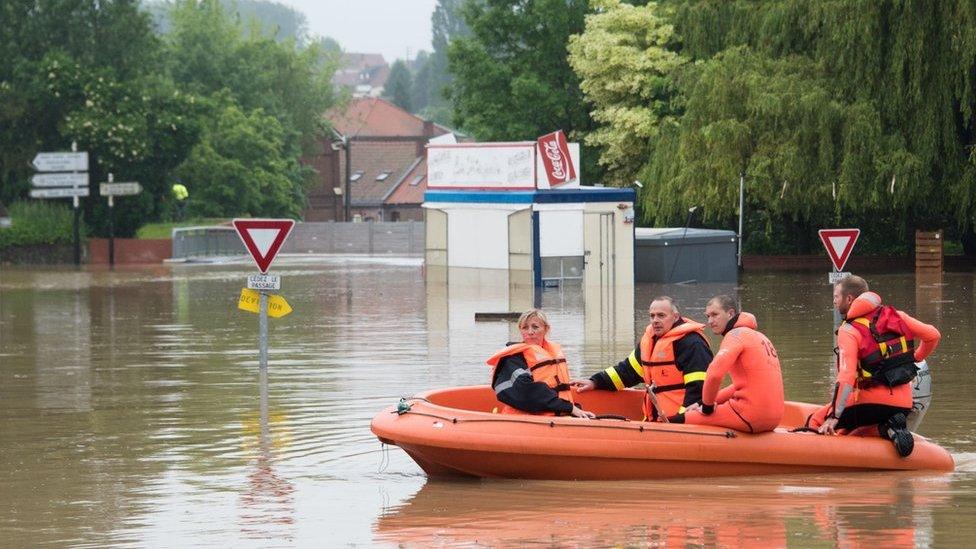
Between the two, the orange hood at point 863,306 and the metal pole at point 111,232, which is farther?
the metal pole at point 111,232

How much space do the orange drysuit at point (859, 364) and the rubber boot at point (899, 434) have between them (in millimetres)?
101

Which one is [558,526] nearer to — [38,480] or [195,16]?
[38,480]

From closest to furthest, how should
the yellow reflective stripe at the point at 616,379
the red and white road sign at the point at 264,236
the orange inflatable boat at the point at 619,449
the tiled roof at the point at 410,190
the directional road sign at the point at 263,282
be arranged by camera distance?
the orange inflatable boat at the point at 619,449 → the yellow reflective stripe at the point at 616,379 → the red and white road sign at the point at 264,236 → the directional road sign at the point at 263,282 → the tiled roof at the point at 410,190

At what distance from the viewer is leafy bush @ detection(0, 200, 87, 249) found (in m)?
59.5

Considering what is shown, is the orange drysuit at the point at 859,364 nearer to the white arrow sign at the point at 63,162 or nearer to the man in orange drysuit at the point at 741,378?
the man in orange drysuit at the point at 741,378

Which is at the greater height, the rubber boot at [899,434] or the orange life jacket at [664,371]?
the orange life jacket at [664,371]


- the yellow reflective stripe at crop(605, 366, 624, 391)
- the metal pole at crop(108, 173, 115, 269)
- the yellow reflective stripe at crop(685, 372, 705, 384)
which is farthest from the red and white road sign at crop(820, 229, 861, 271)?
the metal pole at crop(108, 173, 115, 269)

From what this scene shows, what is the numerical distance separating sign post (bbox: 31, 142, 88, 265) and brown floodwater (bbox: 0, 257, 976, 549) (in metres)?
29.7

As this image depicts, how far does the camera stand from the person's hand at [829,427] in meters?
11.9

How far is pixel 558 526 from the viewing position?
10.0 meters

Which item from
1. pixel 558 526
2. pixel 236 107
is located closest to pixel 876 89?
pixel 558 526

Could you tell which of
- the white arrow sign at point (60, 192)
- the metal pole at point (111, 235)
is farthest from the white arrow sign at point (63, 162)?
the metal pole at point (111, 235)

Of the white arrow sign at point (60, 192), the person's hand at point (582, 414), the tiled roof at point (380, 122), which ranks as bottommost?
the person's hand at point (582, 414)

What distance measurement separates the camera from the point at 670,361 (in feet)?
39.2
